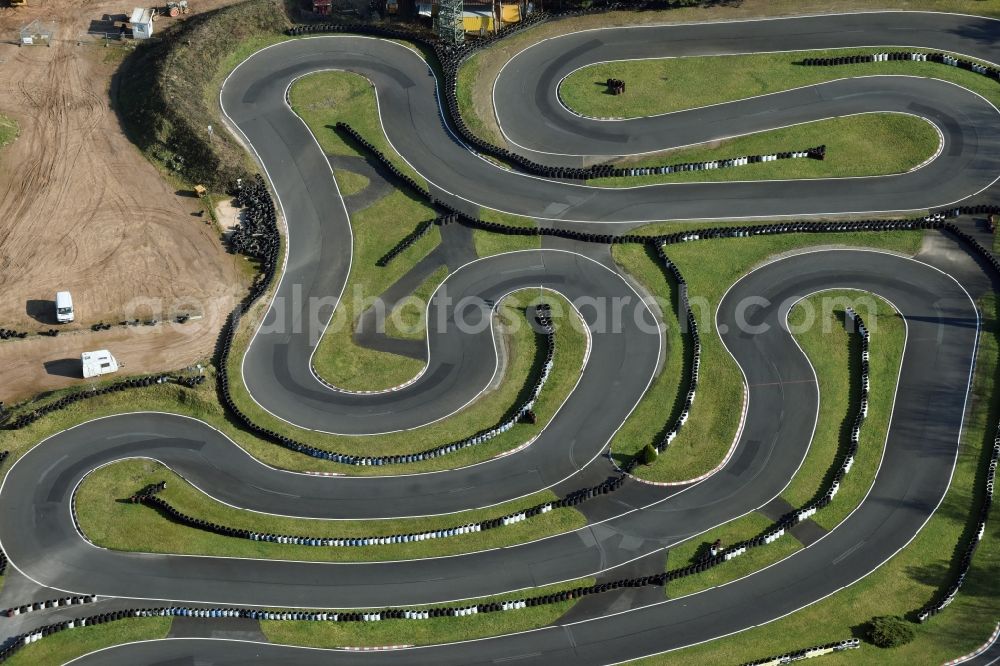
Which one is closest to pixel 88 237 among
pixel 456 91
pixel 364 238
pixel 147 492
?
pixel 364 238

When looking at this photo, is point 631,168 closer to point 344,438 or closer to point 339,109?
point 339,109

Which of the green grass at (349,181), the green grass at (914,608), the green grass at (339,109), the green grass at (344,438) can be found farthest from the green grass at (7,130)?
the green grass at (914,608)

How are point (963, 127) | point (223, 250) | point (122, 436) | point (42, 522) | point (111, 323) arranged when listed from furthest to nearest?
point (963, 127), point (223, 250), point (111, 323), point (122, 436), point (42, 522)

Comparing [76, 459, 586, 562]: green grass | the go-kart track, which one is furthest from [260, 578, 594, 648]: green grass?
[76, 459, 586, 562]: green grass

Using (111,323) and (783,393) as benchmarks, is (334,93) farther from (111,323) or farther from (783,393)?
(783,393)

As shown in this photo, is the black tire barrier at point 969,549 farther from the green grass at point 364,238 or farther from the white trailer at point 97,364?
the white trailer at point 97,364

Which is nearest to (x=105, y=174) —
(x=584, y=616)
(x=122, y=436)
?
(x=122, y=436)

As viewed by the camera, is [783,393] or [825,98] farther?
[825,98]
